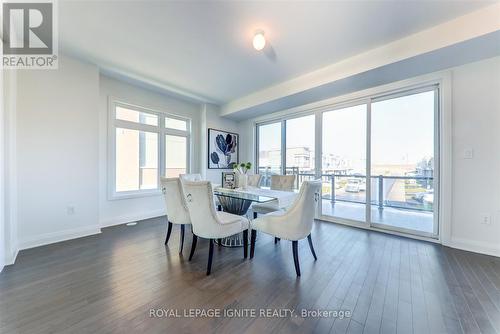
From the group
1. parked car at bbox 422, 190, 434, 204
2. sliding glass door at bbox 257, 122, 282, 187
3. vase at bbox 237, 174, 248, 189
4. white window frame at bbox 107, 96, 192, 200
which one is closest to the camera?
parked car at bbox 422, 190, 434, 204

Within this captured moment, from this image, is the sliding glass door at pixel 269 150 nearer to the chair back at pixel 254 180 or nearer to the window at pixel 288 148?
the window at pixel 288 148

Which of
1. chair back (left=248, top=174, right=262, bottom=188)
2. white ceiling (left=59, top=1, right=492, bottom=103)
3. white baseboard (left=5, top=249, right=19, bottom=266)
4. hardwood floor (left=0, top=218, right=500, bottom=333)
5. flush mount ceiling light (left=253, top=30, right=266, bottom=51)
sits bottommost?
hardwood floor (left=0, top=218, right=500, bottom=333)

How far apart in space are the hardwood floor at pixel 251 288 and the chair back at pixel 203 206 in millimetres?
462

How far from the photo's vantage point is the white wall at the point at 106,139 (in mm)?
3473

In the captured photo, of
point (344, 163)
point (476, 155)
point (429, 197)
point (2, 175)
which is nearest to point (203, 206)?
point (2, 175)

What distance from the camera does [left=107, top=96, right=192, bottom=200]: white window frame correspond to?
3588 mm

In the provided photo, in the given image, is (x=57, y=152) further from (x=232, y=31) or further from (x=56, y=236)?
(x=232, y=31)

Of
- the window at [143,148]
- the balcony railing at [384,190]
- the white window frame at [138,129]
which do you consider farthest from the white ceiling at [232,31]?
the balcony railing at [384,190]

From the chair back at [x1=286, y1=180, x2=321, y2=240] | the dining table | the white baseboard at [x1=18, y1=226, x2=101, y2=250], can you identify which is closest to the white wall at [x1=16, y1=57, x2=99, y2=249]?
the white baseboard at [x1=18, y1=226, x2=101, y2=250]

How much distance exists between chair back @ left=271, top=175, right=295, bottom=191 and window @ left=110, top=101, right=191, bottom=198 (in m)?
2.42

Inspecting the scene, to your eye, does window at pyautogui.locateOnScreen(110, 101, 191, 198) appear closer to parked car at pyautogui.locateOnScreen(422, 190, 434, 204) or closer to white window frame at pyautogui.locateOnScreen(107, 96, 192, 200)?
white window frame at pyautogui.locateOnScreen(107, 96, 192, 200)

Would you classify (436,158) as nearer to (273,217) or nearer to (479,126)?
(479,126)

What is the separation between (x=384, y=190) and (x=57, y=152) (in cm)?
540

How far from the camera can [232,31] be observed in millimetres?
2266
